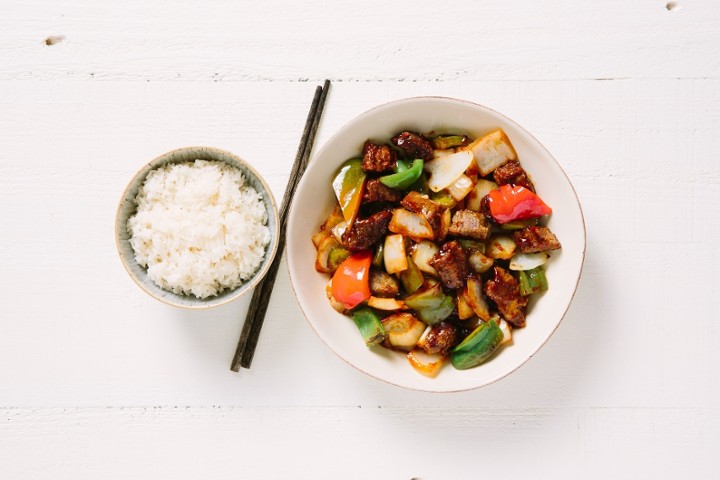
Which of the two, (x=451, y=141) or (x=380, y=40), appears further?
(x=380, y=40)

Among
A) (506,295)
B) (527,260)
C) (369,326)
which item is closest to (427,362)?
(369,326)

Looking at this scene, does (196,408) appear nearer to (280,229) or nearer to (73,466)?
(73,466)

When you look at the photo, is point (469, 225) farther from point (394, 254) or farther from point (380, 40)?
point (380, 40)

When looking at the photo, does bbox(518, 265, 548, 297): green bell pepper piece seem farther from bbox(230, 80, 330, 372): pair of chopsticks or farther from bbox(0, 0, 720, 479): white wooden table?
bbox(230, 80, 330, 372): pair of chopsticks

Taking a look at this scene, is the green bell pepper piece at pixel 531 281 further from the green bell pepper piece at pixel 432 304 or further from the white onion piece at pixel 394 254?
the white onion piece at pixel 394 254

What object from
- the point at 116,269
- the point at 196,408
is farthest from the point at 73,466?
the point at 116,269

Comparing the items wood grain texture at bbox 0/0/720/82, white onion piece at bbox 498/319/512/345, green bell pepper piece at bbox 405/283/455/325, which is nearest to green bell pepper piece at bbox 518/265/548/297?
white onion piece at bbox 498/319/512/345
